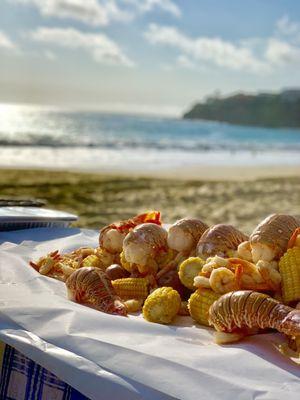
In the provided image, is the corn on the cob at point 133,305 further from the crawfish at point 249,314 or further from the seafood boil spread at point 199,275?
the crawfish at point 249,314

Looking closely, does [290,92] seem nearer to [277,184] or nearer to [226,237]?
[277,184]

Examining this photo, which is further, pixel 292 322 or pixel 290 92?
pixel 290 92

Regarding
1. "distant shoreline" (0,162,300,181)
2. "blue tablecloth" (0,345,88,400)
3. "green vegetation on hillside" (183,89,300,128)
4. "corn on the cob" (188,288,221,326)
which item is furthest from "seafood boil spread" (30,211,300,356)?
"green vegetation on hillside" (183,89,300,128)

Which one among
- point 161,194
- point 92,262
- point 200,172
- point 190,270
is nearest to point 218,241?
point 190,270

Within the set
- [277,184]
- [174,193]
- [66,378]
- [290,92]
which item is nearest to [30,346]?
[66,378]

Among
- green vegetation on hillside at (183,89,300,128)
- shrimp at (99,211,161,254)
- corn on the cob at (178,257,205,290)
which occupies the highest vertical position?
green vegetation on hillside at (183,89,300,128)

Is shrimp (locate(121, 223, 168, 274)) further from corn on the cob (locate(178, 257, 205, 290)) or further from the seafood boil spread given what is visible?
corn on the cob (locate(178, 257, 205, 290))

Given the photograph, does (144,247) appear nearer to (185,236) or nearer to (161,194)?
(185,236)
